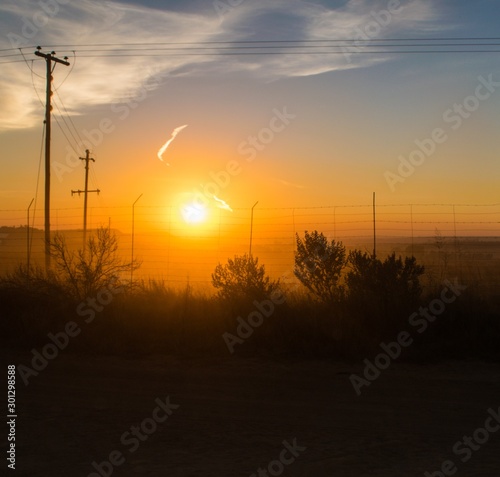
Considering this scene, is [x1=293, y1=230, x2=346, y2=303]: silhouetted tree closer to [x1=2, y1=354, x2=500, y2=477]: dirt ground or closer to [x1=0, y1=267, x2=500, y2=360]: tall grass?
[x1=0, y1=267, x2=500, y2=360]: tall grass

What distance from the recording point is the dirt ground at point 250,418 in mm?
6695

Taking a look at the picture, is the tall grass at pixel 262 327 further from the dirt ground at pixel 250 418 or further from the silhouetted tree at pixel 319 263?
the silhouetted tree at pixel 319 263

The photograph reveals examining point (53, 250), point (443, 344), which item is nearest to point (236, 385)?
point (443, 344)

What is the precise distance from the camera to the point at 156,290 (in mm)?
16469

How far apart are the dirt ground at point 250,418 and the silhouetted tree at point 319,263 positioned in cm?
582

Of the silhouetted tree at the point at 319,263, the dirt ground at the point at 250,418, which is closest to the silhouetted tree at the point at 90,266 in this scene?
the dirt ground at the point at 250,418

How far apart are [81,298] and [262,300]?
476 centimetres

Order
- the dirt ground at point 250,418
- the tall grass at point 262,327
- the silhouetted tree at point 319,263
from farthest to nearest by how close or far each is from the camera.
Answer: the silhouetted tree at point 319,263 → the tall grass at point 262,327 → the dirt ground at point 250,418

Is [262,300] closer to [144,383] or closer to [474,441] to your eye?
[144,383]

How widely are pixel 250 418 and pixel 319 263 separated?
9350 millimetres

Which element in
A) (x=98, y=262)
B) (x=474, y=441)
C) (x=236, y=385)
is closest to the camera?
(x=474, y=441)

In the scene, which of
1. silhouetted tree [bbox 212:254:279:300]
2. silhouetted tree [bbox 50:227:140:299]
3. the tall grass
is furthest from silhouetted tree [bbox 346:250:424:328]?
silhouetted tree [bbox 50:227:140:299]

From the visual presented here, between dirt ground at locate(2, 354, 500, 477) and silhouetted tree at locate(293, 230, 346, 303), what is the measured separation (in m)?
5.82

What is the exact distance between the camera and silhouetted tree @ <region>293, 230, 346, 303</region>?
17.3 meters
